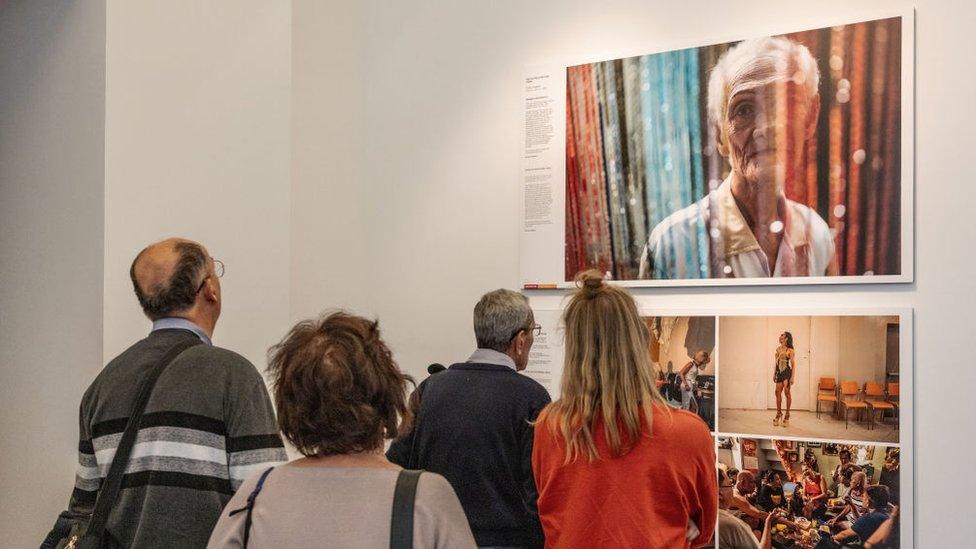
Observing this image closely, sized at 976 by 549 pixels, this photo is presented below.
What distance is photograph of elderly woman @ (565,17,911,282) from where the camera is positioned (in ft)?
10.8

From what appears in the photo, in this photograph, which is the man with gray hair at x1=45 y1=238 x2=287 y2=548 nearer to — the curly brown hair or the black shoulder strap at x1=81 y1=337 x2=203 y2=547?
the black shoulder strap at x1=81 y1=337 x2=203 y2=547

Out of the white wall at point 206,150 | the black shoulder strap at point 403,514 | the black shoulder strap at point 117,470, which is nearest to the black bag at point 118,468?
the black shoulder strap at point 117,470

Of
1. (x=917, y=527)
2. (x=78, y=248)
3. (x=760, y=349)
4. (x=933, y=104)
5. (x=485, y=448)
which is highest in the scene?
(x=933, y=104)

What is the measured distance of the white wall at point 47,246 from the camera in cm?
346

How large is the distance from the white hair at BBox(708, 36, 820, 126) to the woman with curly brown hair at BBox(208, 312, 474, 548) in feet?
7.81

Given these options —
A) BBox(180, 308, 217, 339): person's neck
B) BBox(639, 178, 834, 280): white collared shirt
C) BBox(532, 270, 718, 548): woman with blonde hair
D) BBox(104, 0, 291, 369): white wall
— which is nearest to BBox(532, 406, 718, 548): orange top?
BBox(532, 270, 718, 548): woman with blonde hair

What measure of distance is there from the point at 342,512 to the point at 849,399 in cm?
234

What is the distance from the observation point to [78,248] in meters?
3.46

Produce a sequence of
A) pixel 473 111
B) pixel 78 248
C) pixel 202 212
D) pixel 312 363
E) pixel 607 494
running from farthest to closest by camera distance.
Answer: pixel 473 111
pixel 202 212
pixel 78 248
pixel 607 494
pixel 312 363

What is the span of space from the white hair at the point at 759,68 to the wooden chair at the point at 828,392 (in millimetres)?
1082

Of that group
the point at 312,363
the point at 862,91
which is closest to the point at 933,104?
the point at 862,91

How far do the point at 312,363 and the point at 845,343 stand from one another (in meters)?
2.34

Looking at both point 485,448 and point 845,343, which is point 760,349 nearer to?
point 845,343

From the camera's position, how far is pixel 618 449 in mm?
2162
